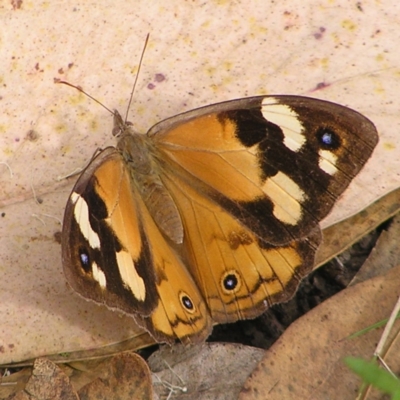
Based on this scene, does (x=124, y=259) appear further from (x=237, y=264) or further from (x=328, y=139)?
(x=328, y=139)

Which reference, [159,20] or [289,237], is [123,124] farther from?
[289,237]

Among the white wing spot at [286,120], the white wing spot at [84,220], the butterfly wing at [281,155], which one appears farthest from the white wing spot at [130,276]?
the white wing spot at [286,120]

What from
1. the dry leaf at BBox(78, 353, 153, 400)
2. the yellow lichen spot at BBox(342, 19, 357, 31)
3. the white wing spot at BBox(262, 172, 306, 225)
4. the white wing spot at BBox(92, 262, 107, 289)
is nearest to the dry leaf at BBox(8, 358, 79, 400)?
the dry leaf at BBox(78, 353, 153, 400)

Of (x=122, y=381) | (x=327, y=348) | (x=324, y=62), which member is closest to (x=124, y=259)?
(x=122, y=381)

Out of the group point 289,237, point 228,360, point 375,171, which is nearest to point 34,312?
point 228,360

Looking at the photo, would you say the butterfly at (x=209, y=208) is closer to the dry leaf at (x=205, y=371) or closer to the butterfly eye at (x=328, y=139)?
the butterfly eye at (x=328, y=139)
